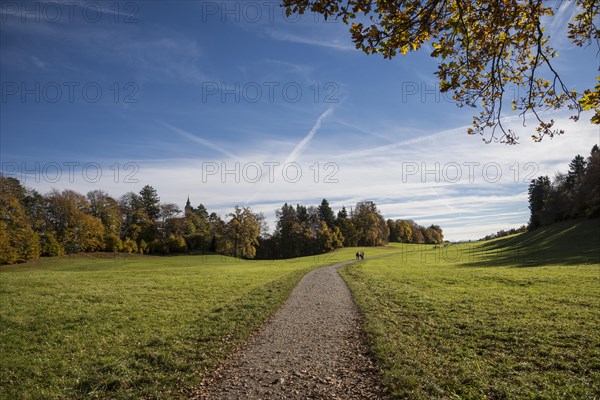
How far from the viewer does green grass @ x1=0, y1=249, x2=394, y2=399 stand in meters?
7.90

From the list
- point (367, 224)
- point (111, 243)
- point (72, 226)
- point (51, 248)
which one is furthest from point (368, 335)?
point (367, 224)

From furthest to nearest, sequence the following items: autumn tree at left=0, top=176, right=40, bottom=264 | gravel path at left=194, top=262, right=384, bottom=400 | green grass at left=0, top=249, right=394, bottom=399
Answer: autumn tree at left=0, top=176, right=40, bottom=264
green grass at left=0, top=249, right=394, bottom=399
gravel path at left=194, top=262, right=384, bottom=400

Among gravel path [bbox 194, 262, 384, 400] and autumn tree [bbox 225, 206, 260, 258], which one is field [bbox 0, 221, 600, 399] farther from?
autumn tree [bbox 225, 206, 260, 258]

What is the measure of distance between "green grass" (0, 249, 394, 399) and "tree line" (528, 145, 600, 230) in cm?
6656

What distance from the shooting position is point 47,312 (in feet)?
50.3

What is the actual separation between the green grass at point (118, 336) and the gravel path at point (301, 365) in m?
0.74

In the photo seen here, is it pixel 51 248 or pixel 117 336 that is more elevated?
pixel 51 248

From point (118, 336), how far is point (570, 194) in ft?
294

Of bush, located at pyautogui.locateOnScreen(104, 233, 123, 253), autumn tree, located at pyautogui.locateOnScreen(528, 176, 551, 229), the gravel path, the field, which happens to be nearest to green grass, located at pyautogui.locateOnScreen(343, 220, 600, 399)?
the field

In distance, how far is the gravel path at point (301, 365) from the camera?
6977 millimetres

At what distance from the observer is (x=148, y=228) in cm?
8381

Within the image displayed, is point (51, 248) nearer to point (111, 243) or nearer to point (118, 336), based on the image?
point (111, 243)

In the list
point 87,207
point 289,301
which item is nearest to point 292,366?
point 289,301

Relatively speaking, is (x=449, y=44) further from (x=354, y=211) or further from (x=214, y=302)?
(x=354, y=211)
